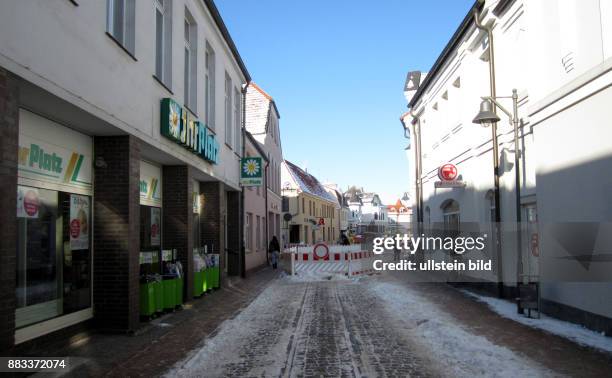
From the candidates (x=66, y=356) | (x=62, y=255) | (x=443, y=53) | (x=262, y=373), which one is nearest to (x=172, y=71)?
(x=62, y=255)

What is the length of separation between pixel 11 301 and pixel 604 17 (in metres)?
8.83

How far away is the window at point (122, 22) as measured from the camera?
8141 millimetres

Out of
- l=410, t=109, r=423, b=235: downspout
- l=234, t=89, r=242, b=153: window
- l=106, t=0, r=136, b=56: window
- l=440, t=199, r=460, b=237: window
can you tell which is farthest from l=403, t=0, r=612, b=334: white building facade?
l=234, t=89, r=242, b=153: window

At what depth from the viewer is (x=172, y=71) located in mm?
11102

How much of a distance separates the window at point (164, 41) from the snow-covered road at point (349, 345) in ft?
17.0

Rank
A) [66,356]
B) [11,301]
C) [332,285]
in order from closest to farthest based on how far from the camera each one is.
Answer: [11,301]
[66,356]
[332,285]

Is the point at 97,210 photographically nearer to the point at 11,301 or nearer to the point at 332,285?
the point at 11,301

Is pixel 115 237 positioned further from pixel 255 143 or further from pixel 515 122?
pixel 255 143

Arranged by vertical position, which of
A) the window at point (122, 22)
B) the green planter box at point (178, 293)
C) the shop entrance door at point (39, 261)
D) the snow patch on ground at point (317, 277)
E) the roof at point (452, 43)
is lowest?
the snow patch on ground at point (317, 277)

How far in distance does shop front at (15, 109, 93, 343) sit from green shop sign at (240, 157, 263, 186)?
1024 cm

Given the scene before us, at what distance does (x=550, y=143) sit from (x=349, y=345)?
17.4 feet

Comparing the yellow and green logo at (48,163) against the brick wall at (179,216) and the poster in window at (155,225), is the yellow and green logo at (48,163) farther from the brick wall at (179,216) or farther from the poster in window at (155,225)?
the brick wall at (179,216)

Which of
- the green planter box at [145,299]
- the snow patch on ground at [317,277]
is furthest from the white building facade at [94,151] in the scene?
the snow patch on ground at [317,277]

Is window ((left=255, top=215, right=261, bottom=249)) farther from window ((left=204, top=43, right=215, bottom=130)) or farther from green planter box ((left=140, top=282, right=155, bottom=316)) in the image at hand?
green planter box ((left=140, top=282, right=155, bottom=316))
